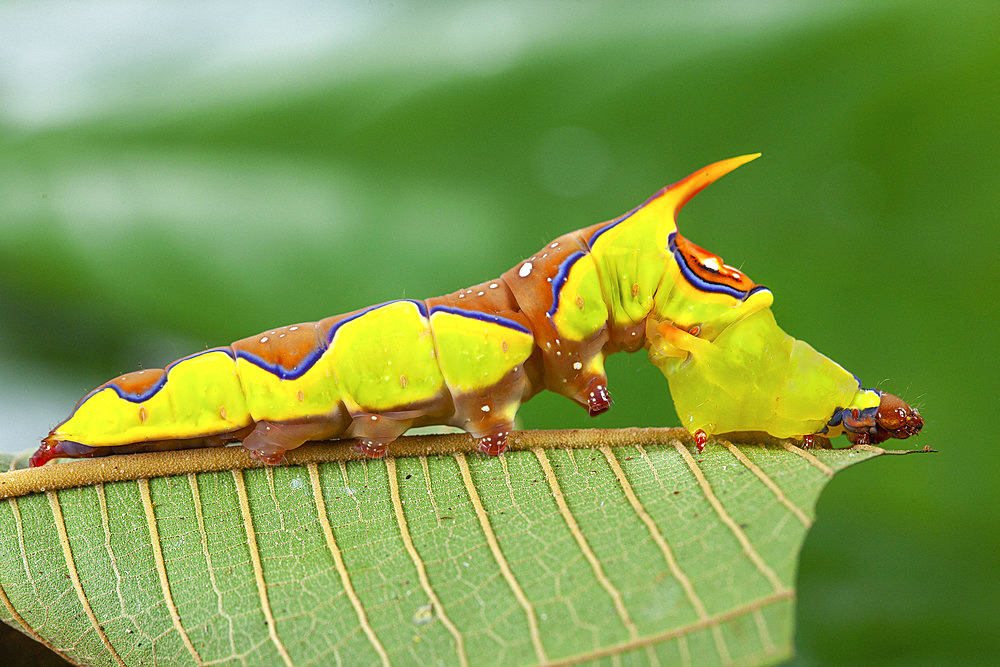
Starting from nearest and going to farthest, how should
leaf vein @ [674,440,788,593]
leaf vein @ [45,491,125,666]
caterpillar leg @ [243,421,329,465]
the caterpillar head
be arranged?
leaf vein @ [674,440,788,593], leaf vein @ [45,491,125,666], caterpillar leg @ [243,421,329,465], the caterpillar head

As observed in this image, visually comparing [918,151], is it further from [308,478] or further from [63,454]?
[63,454]

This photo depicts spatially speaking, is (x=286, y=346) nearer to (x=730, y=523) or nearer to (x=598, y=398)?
(x=598, y=398)

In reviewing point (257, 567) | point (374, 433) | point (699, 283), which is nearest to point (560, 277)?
point (699, 283)

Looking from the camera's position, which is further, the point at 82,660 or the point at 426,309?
the point at 426,309

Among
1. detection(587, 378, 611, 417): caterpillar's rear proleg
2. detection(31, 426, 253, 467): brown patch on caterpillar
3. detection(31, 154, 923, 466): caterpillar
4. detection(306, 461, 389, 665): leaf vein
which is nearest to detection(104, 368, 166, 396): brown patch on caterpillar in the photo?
detection(31, 154, 923, 466): caterpillar

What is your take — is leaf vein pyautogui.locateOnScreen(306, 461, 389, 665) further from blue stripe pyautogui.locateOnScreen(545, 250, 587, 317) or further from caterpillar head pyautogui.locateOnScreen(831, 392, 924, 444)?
caterpillar head pyautogui.locateOnScreen(831, 392, 924, 444)

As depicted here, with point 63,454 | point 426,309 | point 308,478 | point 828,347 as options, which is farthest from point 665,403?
point 63,454

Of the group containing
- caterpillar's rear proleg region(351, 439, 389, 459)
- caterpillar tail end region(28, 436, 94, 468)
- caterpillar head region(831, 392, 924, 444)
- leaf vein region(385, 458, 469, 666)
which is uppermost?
caterpillar tail end region(28, 436, 94, 468)
